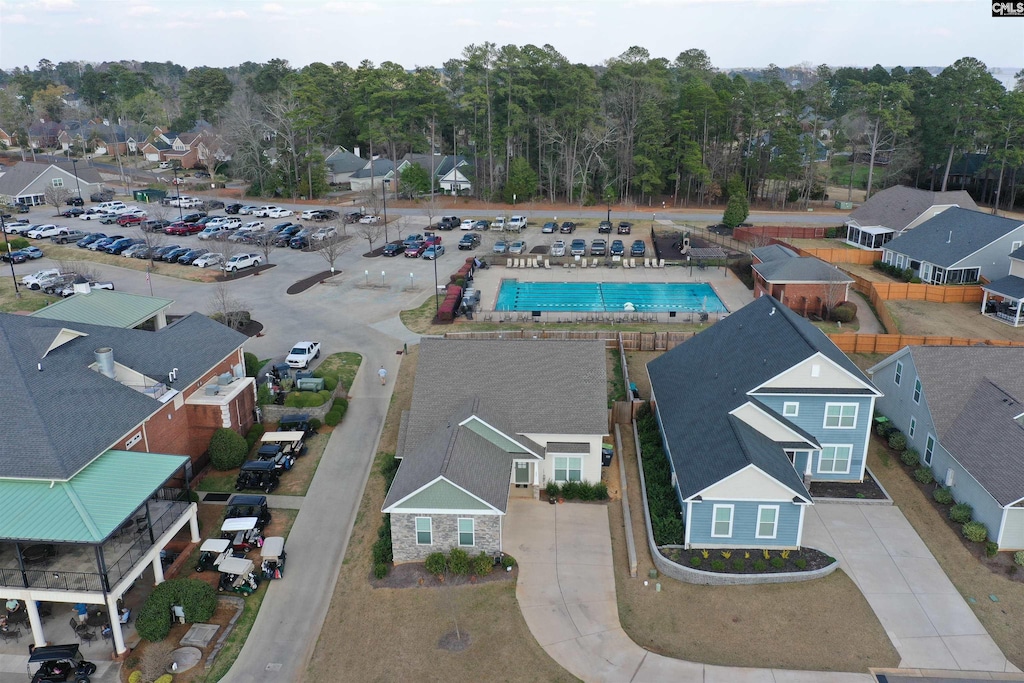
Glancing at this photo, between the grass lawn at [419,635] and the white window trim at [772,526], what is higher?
the white window trim at [772,526]

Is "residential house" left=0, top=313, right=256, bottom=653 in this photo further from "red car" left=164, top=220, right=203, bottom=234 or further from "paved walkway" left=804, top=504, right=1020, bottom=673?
"red car" left=164, top=220, right=203, bottom=234

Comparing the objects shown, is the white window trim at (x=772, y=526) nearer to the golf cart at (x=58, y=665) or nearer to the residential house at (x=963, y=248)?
the golf cart at (x=58, y=665)

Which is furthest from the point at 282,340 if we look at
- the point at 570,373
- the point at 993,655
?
the point at 993,655

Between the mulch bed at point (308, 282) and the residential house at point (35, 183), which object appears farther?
the residential house at point (35, 183)

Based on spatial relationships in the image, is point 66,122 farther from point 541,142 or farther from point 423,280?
point 423,280

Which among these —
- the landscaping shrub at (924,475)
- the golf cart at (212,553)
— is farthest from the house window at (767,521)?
the golf cart at (212,553)

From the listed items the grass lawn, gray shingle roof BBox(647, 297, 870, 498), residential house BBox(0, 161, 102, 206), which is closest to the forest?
residential house BBox(0, 161, 102, 206)
